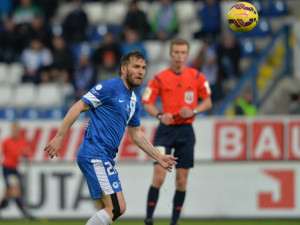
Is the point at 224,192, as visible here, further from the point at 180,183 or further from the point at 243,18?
the point at 243,18

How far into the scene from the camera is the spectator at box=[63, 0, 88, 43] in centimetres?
1955

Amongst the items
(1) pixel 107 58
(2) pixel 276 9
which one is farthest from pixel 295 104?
(1) pixel 107 58

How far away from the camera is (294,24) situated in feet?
54.6

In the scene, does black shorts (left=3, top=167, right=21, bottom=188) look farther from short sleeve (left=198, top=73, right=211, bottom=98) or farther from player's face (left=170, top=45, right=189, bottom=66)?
player's face (left=170, top=45, right=189, bottom=66)

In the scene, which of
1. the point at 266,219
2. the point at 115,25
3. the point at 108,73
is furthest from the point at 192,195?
the point at 115,25

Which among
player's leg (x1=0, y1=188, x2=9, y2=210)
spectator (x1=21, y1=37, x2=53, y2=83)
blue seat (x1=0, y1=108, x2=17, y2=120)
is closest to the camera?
player's leg (x1=0, y1=188, x2=9, y2=210)

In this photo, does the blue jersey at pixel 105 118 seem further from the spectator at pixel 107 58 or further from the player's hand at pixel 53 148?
the spectator at pixel 107 58

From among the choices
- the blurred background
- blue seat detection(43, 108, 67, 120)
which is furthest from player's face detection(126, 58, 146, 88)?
blue seat detection(43, 108, 67, 120)

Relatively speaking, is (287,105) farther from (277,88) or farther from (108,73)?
(108,73)

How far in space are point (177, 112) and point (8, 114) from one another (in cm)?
730

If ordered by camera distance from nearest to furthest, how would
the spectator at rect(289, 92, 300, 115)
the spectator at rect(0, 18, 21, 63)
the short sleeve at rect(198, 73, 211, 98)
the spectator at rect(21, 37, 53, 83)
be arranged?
1. the short sleeve at rect(198, 73, 211, 98)
2. the spectator at rect(289, 92, 300, 115)
3. the spectator at rect(21, 37, 53, 83)
4. the spectator at rect(0, 18, 21, 63)

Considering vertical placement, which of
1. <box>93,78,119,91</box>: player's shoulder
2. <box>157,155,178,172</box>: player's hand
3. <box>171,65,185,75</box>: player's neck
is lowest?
<box>157,155,178,172</box>: player's hand

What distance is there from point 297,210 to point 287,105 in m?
2.93

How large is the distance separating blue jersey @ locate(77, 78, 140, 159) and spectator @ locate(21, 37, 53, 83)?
400 inches
